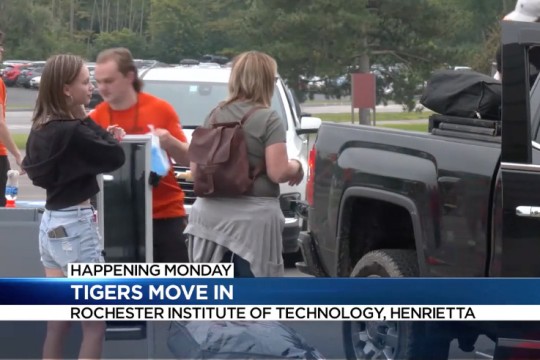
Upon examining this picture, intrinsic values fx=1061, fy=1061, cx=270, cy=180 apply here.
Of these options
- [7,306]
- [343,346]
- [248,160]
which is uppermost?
[248,160]

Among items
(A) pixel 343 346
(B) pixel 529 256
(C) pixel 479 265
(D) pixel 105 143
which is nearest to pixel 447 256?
(C) pixel 479 265

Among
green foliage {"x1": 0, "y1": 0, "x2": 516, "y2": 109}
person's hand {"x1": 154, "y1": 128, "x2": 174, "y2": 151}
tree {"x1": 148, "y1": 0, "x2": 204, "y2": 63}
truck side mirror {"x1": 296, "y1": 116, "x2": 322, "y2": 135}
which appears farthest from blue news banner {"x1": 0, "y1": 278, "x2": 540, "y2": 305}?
tree {"x1": 148, "y1": 0, "x2": 204, "y2": 63}

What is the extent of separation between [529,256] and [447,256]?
0.63 m

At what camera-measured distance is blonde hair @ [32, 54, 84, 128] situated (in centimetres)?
501

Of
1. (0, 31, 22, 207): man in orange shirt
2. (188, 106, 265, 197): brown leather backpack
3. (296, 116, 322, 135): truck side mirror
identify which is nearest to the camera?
(188, 106, 265, 197): brown leather backpack

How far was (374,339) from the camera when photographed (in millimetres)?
4582

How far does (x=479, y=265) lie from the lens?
189 inches

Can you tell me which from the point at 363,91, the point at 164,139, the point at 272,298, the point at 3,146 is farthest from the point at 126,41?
the point at 272,298

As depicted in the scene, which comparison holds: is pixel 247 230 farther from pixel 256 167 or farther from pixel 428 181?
pixel 428 181

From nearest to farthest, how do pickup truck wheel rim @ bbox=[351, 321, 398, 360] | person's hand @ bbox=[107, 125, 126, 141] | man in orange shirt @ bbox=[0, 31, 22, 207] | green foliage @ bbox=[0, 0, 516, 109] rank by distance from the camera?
pickup truck wheel rim @ bbox=[351, 321, 398, 360] < person's hand @ bbox=[107, 125, 126, 141] < man in orange shirt @ bbox=[0, 31, 22, 207] < green foliage @ bbox=[0, 0, 516, 109]

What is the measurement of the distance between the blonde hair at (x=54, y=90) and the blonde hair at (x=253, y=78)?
0.81 meters

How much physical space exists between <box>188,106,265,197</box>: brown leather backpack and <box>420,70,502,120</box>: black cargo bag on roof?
3.19 feet

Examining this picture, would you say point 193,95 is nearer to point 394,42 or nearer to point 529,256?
point 529,256

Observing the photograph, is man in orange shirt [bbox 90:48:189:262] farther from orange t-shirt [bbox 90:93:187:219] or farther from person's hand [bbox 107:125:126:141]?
person's hand [bbox 107:125:126:141]
